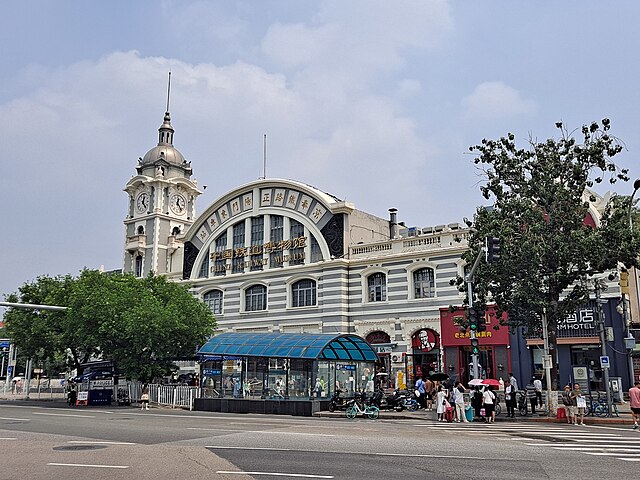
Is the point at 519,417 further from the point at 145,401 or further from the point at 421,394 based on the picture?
the point at 145,401

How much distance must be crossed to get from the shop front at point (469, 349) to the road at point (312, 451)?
50.1ft

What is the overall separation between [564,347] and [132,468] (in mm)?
29378

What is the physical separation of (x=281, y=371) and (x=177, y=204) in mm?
33574

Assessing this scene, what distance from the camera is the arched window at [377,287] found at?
43.1 meters

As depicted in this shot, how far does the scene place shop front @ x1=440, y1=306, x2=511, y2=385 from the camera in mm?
37688

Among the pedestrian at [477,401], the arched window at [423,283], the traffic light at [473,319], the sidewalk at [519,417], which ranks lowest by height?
the sidewalk at [519,417]

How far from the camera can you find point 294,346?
3250cm

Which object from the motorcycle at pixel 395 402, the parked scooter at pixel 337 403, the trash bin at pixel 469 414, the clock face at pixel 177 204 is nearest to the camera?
the trash bin at pixel 469 414

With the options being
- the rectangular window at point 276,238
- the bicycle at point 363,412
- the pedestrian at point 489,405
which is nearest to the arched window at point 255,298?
the rectangular window at point 276,238

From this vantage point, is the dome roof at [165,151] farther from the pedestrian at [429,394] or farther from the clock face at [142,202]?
the pedestrian at [429,394]

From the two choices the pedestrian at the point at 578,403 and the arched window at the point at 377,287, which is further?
the arched window at the point at 377,287

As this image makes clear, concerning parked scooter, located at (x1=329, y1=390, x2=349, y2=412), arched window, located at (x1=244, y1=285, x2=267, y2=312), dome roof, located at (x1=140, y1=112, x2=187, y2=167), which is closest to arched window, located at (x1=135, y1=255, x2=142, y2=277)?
dome roof, located at (x1=140, y1=112, x2=187, y2=167)

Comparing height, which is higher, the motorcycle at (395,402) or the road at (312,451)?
the motorcycle at (395,402)

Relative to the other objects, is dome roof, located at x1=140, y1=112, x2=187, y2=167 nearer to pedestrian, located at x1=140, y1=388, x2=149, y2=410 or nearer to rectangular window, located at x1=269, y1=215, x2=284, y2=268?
rectangular window, located at x1=269, y1=215, x2=284, y2=268
